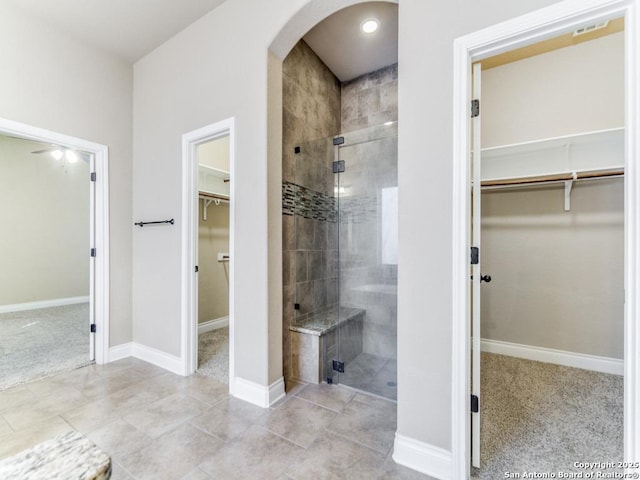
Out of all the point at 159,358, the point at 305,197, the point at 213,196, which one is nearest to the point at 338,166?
the point at 305,197

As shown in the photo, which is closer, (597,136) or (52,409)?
(52,409)

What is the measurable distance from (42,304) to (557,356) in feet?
24.8

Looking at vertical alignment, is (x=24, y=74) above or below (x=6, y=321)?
above

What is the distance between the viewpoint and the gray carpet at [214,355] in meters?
2.69

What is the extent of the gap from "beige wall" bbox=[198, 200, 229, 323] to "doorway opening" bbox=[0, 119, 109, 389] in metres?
1.00

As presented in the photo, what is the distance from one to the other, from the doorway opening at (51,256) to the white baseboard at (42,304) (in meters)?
0.01

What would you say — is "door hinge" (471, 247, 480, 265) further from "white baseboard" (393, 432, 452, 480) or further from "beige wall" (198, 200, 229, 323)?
"beige wall" (198, 200, 229, 323)

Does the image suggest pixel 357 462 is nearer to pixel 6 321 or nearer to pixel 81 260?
pixel 6 321

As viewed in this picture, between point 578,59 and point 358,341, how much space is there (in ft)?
11.1

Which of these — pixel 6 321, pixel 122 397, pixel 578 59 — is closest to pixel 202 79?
pixel 122 397

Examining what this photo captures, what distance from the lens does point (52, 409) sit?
2.12 m

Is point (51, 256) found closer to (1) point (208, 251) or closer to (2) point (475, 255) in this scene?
(1) point (208, 251)

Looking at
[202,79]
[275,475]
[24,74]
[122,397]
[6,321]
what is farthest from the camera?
[6,321]

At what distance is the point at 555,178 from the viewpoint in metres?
2.64
